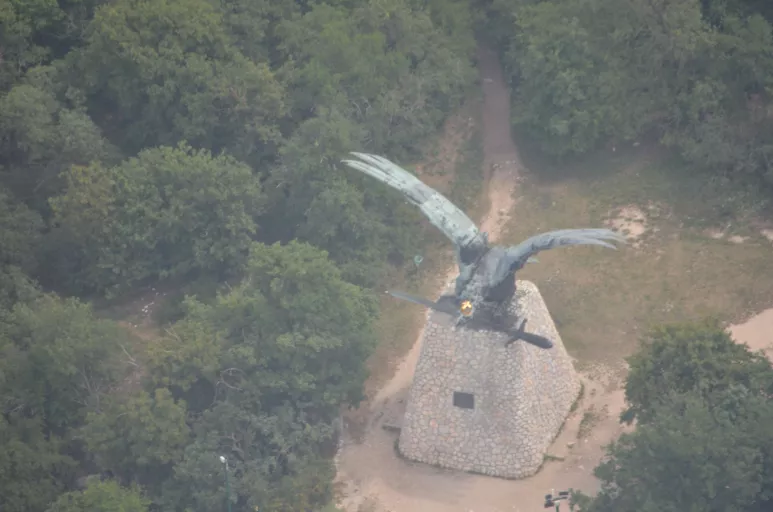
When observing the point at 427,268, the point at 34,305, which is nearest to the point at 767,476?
the point at 427,268

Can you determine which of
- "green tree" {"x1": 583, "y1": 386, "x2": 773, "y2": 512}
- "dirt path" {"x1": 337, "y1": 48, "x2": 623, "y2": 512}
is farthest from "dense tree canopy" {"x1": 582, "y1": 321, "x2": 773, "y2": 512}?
"dirt path" {"x1": 337, "y1": 48, "x2": 623, "y2": 512}

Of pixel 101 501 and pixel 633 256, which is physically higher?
pixel 633 256

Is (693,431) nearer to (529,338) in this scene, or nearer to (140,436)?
A: (529,338)

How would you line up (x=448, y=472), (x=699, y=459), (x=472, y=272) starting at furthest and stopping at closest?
(x=448, y=472), (x=472, y=272), (x=699, y=459)

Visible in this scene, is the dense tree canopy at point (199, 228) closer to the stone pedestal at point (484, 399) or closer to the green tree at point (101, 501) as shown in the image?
the green tree at point (101, 501)

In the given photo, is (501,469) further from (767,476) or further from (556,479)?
(767,476)

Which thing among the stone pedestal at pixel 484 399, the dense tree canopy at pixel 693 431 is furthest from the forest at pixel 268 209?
the stone pedestal at pixel 484 399

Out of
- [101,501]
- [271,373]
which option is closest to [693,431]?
[271,373]
